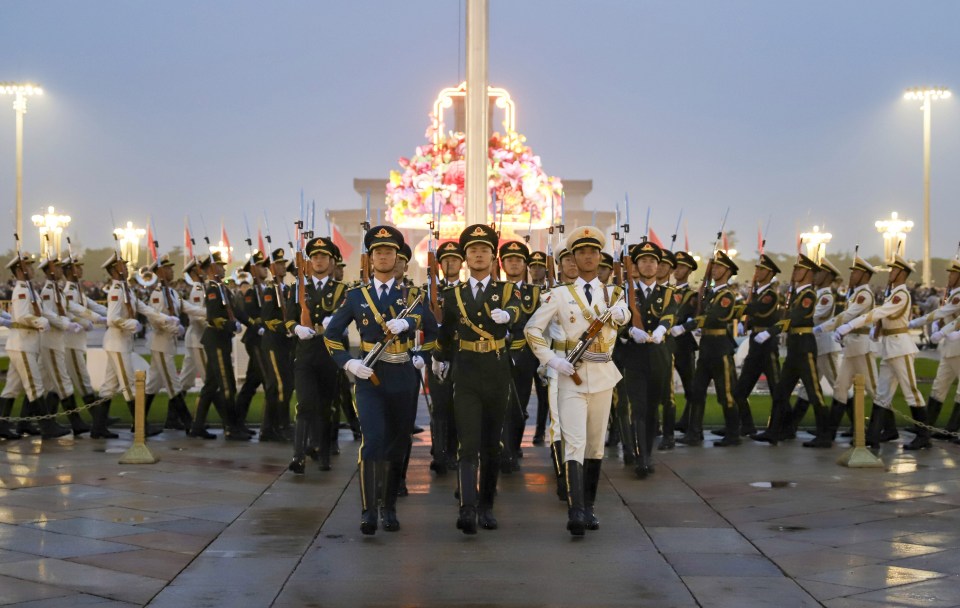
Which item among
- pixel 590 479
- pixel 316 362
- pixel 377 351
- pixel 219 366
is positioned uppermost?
pixel 377 351

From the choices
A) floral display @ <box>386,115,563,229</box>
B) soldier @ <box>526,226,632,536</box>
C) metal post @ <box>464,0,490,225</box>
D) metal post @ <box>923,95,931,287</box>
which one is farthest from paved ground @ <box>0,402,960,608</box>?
metal post @ <box>923,95,931,287</box>

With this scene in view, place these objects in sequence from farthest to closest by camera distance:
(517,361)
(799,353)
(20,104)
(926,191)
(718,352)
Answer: (926,191)
(20,104)
(718,352)
(799,353)
(517,361)

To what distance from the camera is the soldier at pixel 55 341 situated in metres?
13.4

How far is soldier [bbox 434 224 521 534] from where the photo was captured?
320 inches

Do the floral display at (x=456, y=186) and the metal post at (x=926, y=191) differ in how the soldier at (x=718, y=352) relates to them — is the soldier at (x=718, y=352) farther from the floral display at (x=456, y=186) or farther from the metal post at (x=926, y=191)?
the metal post at (x=926, y=191)

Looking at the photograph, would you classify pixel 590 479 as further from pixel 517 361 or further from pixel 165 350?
pixel 165 350

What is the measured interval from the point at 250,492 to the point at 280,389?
132 inches

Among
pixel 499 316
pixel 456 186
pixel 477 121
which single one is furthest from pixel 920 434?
pixel 456 186

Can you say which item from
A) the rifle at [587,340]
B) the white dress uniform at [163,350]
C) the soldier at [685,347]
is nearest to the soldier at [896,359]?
the soldier at [685,347]

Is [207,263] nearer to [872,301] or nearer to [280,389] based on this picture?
[280,389]

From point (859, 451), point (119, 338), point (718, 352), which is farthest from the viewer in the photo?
point (119, 338)

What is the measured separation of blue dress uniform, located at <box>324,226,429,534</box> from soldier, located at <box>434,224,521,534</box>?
12.1 inches

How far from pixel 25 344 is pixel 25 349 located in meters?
0.06

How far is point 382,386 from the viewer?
8062 millimetres
